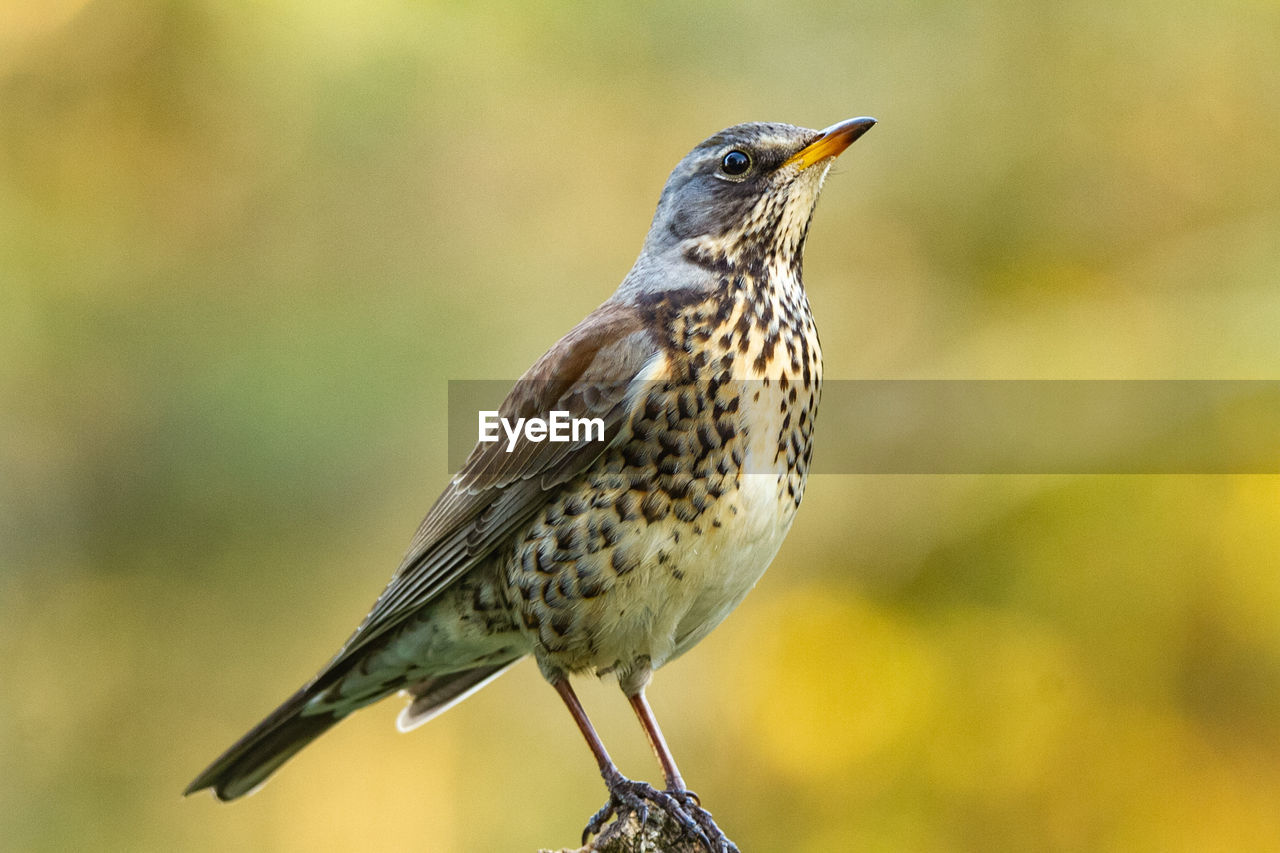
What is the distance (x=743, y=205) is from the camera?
3.61 meters

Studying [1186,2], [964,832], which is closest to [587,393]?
[964,832]

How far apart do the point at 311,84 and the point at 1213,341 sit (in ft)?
13.8

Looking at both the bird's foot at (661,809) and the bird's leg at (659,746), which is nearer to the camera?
the bird's foot at (661,809)

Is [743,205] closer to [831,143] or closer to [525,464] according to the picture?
[831,143]

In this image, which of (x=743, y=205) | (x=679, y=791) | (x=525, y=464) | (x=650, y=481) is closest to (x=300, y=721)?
(x=525, y=464)

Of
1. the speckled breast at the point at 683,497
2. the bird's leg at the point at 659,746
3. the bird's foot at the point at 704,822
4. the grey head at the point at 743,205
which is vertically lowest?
the bird's foot at the point at 704,822

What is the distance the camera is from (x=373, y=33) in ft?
21.2

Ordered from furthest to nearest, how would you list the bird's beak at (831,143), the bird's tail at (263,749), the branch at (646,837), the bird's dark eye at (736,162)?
the bird's tail at (263,749)
the bird's dark eye at (736,162)
the bird's beak at (831,143)
the branch at (646,837)

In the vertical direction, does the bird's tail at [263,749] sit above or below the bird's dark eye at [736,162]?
below

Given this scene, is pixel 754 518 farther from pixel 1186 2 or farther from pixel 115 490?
pixel 1186 2

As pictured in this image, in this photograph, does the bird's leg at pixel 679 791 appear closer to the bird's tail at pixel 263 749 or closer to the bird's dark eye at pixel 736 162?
the bird's tail at pixel 263 749

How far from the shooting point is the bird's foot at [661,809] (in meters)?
3.30

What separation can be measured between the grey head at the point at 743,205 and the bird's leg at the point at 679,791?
1.08 m

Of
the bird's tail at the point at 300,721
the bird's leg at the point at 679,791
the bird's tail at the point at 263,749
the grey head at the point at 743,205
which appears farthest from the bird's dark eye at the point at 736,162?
the bird's tail at the point at 263,749
